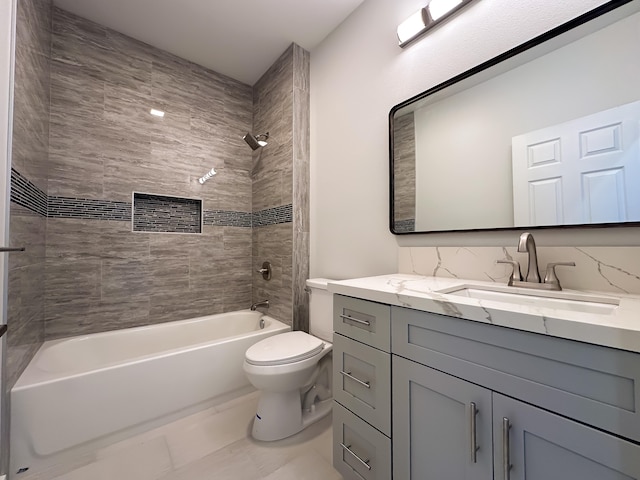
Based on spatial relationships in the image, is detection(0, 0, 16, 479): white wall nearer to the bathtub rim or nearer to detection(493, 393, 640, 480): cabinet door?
the bathtub rim

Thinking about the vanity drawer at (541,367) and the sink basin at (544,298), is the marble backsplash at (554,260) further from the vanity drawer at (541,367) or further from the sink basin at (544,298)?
the vanity drawer at (541,367)

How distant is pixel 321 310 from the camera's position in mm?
1775

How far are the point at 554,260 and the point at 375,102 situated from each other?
1.27 m

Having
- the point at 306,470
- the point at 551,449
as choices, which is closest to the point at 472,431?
the point at 551,449

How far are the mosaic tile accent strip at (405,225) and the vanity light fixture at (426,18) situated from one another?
3.22 ft

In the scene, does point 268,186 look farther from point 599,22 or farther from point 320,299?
point 599,22

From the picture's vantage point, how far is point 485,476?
66 centimetres

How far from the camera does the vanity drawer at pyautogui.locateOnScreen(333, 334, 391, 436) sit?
904 mm

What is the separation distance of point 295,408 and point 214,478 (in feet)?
1.55

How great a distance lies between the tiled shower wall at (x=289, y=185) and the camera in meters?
2.05

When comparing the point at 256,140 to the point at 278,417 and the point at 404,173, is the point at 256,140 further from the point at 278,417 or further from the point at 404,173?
the point at 278,417

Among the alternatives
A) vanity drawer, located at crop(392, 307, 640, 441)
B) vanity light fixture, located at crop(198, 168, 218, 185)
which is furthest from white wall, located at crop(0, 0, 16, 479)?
vanity drawer, located at crop(392, 307, 640, 441)

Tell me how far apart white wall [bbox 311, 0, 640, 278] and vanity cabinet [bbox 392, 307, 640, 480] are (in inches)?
23.0

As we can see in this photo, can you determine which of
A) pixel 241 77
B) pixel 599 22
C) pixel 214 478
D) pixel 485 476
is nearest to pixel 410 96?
pixel 599 22
